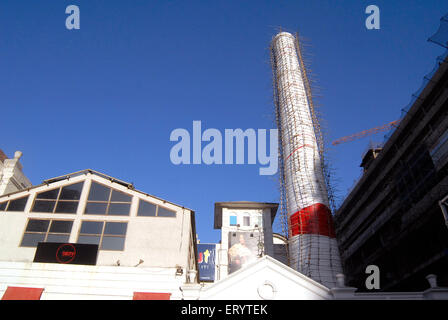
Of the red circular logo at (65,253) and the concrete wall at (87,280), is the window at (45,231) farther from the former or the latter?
the concrete wall at (87,280)

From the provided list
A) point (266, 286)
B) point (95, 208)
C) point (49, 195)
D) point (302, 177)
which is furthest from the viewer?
point (302, 177)

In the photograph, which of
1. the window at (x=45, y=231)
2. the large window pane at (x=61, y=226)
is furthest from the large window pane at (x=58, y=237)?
the large window pane at (x=61, y=226)

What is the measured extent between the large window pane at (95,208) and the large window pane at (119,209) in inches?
22.6

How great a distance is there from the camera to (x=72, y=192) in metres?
29.3

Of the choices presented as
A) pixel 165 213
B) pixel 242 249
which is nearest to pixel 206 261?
pixel 242 249

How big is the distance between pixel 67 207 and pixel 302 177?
2549 centimetres

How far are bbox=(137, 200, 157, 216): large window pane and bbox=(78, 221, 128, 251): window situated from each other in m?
1.57

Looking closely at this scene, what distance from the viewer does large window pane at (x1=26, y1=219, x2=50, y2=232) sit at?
27.5 meters

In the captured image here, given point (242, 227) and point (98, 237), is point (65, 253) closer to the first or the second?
point (98, 237)

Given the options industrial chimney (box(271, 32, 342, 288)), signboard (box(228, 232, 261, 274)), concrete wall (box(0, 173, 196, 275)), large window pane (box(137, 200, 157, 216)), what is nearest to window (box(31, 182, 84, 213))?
concrete wall (box(0, 173, 196, 275))

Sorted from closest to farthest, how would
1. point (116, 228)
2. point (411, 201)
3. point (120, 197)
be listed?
point (116, 228) < point (120, 197) < point (411, 201)
